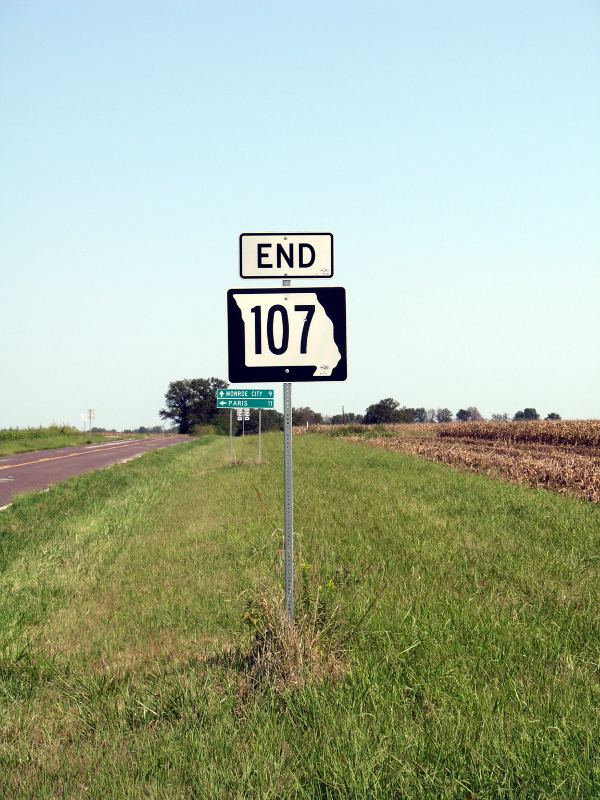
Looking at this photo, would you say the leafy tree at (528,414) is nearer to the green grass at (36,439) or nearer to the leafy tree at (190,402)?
the leafy tree at (190,402)

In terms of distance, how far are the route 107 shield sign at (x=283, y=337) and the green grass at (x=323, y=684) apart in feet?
6.23

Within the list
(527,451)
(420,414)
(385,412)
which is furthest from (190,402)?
(527,451)

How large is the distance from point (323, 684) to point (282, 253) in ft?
10.1

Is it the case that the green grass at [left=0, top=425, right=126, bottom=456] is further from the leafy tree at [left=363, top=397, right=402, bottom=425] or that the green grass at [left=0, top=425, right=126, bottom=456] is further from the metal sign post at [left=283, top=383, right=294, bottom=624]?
the leafy tree at [left=363, top=397, right=402, bottom=425]

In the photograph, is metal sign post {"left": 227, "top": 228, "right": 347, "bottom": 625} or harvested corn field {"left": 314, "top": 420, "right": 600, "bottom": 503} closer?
metal sign post {"left": 227, "top": 228, "right": 347, "bottom": 625}

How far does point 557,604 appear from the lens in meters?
7.11

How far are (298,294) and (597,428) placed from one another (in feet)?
130

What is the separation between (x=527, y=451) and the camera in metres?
34.1

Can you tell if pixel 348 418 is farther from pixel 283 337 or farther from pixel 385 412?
pixel 283 337

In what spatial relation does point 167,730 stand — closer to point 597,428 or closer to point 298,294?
point 298,294

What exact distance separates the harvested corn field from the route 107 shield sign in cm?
1093

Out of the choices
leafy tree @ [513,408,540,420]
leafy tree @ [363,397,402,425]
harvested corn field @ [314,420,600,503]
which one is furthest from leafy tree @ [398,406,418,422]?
harvested corn field @ [314,420,600,503]

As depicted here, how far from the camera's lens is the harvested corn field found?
741 inches

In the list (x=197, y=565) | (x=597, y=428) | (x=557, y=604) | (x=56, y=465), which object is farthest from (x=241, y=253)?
(x=597, y=428)
